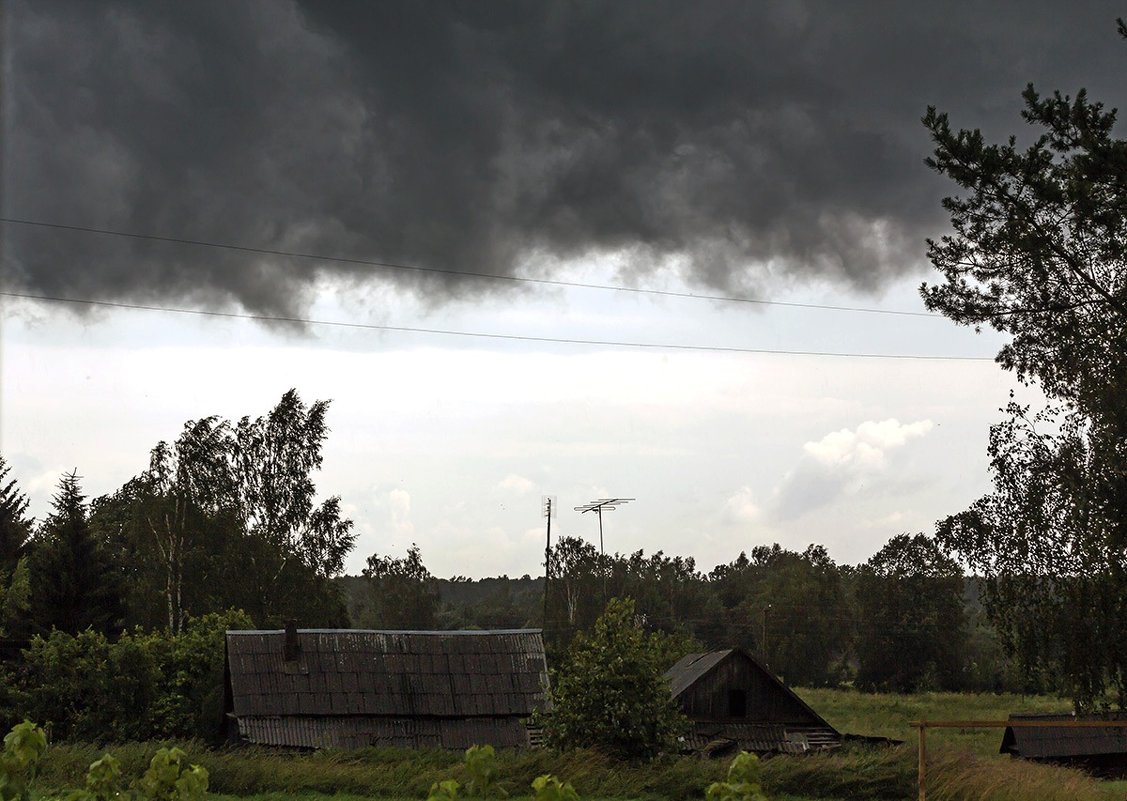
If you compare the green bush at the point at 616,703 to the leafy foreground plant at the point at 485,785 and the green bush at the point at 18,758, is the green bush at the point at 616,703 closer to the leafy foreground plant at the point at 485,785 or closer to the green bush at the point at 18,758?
the leafy foreground plant at the point at 485,785

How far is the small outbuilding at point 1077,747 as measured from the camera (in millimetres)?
42469

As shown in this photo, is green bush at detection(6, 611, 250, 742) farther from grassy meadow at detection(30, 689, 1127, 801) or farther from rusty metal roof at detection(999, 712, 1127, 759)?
rusty metal roof at detection(999, 712, 1127, 759)

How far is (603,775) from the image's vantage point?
22078 mm

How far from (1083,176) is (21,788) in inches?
803

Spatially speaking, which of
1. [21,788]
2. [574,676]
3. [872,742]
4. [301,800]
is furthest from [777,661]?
[21,788]

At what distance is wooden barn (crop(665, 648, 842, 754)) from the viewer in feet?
122

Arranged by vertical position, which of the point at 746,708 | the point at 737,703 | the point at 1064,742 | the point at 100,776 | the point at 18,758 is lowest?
the point at 1064,742

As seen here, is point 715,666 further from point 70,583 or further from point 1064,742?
point 70,583

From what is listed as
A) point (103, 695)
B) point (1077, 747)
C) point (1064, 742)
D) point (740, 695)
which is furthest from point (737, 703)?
point (103, 695)

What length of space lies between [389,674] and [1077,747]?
27.1 meters

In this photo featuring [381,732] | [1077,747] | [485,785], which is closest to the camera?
[485,785]

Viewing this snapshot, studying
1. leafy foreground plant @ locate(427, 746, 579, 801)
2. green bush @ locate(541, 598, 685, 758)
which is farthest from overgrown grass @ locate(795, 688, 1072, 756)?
leafy foreground plant @ locate(427, 746, 579, 801)

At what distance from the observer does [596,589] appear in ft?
296

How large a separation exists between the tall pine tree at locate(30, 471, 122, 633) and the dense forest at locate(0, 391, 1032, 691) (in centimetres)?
5
